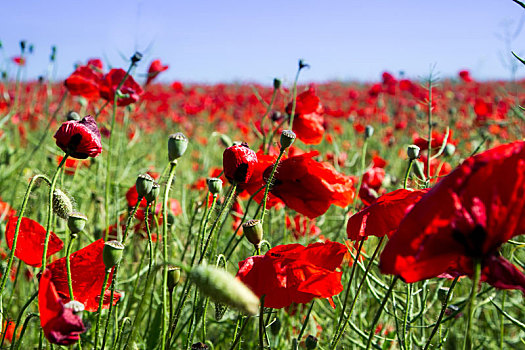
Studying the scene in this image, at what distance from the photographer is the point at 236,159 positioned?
745 millimetres

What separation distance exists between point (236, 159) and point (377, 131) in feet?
14.8

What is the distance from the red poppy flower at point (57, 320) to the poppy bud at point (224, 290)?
149mm

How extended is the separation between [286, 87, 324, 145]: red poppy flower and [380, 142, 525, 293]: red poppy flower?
2.92 feet

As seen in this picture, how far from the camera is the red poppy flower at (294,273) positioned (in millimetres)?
604

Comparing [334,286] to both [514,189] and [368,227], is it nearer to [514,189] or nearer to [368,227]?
[368,227]

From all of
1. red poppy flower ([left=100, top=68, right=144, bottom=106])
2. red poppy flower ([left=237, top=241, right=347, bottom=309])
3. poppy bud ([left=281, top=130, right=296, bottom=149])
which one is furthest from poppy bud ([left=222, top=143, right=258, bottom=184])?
red poppy flower ([left=100, top=68, right=144, bottom=106])

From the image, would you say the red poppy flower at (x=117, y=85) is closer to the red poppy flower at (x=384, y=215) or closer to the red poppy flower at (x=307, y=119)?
the red poppy flower at (x=307, y=119)

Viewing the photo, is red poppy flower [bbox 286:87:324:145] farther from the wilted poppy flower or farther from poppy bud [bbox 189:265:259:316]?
poppy bud [bbox 189:265:259:316]

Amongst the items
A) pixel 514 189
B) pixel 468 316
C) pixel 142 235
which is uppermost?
pixel 514 189

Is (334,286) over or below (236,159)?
below

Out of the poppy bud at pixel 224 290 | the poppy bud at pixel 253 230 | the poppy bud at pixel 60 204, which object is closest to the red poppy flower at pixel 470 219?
the poppy bud at pixel 224 290

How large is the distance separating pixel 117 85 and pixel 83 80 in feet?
0.41

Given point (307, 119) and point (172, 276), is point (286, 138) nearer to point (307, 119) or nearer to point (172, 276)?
point (172, 276)

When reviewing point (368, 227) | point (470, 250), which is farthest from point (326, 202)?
point (470, 250)
